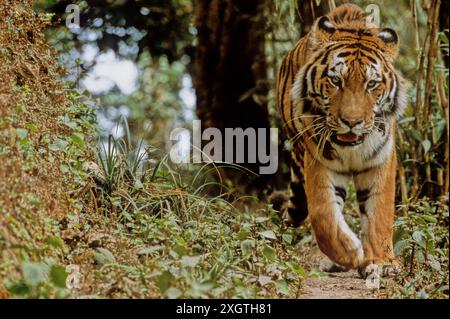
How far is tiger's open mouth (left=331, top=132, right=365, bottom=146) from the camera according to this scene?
504cm

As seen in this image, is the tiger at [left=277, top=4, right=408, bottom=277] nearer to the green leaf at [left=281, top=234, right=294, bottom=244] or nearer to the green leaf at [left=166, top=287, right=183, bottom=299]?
the green leaf at [left=281, top=234, right=294, bottom=244]

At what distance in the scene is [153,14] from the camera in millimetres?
8367

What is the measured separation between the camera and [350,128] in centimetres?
496

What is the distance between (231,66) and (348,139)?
3.46m

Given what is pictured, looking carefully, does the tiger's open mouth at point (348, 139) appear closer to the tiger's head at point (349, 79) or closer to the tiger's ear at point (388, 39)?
the tiger's head at point (349, 79)

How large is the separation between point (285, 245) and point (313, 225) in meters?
→ 0.24

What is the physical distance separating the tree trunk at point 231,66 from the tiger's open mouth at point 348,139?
2.97 metres

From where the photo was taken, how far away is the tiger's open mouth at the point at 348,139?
504 cm

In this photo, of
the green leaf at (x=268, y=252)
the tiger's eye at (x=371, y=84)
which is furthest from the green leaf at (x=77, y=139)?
the tiger's eye at (x=371, y=84)

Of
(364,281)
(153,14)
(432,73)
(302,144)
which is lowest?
(364,281)

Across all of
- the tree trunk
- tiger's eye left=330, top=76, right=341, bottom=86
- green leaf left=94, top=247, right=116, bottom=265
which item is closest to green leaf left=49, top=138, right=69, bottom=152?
green leaf left=94, top=247, right=116, bottom=265

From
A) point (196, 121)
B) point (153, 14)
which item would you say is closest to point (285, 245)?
point (196, 121)

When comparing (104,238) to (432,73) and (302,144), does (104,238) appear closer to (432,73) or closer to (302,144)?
(302,144)

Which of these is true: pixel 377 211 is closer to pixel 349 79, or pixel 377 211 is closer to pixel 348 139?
pixel 348 139
